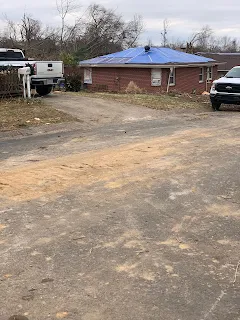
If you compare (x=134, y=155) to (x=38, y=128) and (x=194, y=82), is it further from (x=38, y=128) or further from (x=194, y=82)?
(x=194, y=82)

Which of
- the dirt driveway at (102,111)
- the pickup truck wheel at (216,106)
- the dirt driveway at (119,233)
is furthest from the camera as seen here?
the pickup truck wheel at (216,106)

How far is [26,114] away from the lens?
41.2 ft

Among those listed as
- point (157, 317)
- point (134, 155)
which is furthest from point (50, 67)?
point (157, 317)

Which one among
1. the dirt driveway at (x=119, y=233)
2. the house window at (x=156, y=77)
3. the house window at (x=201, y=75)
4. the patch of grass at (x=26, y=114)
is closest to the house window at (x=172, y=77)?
the house window at (x=156, y=77)

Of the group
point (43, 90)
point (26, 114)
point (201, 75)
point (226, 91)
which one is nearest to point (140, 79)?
point (201, 75)

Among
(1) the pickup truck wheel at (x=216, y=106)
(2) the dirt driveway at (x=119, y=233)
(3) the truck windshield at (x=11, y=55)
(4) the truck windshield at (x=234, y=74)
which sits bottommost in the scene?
(2) the dirt driveway at (x=119, y=233)

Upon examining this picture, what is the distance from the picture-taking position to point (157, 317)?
310 centimetres

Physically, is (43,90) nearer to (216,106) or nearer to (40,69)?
(40,69)

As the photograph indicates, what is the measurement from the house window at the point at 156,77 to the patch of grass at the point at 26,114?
16.6 meters

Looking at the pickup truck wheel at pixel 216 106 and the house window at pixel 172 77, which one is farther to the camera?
the house window at pixel 172 77

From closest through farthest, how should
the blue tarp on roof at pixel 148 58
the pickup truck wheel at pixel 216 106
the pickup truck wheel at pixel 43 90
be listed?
the pickup truck wheel at pixel 216 106 < the pickup truck wheel at pixel 43 90 < the blue tarp on roof at pixel 148 58

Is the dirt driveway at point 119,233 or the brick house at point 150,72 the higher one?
the brick house at point 150,72

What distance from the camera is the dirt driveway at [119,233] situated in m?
3.30

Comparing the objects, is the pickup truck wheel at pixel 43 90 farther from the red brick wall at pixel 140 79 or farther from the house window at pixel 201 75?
the house window at pixel 201 75
